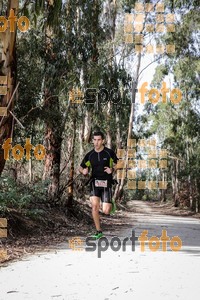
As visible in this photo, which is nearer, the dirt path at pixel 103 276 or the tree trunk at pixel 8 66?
the dirt path at pixel 103 276

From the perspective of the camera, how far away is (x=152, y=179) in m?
55.2

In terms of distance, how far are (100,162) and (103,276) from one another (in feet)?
3.66

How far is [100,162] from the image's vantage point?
13.9 feet

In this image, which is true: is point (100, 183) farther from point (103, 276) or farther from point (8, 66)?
point (8, 66)

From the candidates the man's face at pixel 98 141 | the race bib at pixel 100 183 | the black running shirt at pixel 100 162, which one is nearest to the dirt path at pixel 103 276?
the race bib at pixel 100 183

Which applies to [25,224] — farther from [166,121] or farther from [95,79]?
[166,121]

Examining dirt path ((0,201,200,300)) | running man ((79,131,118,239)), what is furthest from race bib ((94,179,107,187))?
dirt path ((0,201,200,300))

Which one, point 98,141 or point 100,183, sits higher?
point 98,141

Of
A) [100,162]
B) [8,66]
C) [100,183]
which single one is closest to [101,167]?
[100,162]

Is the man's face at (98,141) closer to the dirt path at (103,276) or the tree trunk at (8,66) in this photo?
the dirt path at (103,276)

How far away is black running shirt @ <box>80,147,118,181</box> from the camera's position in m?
4.21

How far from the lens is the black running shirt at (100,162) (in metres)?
4.21

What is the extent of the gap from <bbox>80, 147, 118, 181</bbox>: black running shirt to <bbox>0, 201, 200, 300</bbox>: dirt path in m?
0.99

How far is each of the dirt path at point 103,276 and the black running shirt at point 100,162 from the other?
3.24ft
